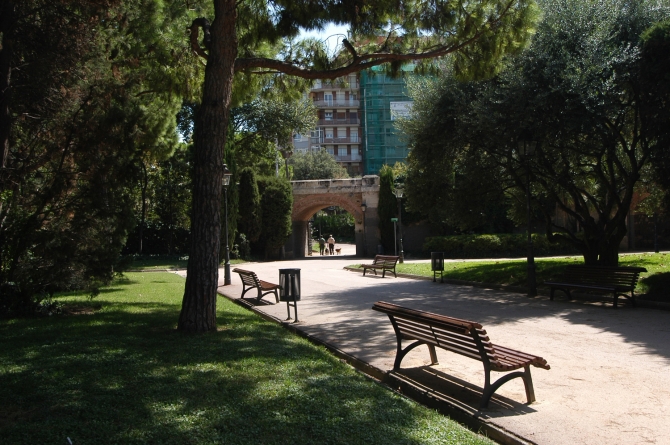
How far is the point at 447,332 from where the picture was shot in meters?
5.72

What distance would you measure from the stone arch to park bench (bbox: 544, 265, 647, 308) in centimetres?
2727

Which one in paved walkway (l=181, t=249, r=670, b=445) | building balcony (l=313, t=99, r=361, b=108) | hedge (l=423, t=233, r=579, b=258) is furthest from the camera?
building balcony (l=313, t=99, r=361, b=108)

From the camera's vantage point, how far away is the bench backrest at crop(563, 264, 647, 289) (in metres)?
11.6

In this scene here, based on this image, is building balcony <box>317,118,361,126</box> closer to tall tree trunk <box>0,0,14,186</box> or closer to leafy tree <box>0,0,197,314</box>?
leafy tree <box>0,0,197,314</box>

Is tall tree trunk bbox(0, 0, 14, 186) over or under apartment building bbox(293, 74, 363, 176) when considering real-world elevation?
under

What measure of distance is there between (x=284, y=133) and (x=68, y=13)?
1078 inches

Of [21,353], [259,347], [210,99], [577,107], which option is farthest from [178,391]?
[577,107]

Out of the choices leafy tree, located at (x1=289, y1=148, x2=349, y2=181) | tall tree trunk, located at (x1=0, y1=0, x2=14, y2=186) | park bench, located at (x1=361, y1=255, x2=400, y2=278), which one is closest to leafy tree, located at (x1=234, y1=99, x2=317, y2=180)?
park bench, located at (x1=361, y1=255, x2=400, y2=278)

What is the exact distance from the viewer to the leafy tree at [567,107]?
43.8 feet

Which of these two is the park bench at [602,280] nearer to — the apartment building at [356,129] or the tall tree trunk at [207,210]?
the tall tree trunk at [207,210]

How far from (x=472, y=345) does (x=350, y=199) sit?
36.2 metres

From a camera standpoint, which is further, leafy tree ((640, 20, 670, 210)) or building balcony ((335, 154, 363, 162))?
building balcony ((335, 154, 363, 162))

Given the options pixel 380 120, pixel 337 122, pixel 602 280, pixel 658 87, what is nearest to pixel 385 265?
pixel 602 280

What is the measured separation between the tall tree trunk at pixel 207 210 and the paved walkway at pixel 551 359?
1.89 m
